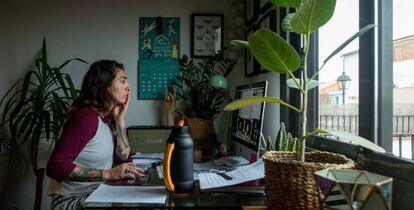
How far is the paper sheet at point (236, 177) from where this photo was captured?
1.18 metres

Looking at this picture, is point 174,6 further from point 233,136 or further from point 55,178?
point 55,178

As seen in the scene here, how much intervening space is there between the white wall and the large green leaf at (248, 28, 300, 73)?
2.09 meters

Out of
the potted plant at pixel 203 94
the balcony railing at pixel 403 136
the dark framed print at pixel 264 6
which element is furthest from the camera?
the potted plant at pixel 203 94

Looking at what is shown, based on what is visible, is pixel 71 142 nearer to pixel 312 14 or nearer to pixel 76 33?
pixel 312 14

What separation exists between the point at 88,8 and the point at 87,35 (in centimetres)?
24

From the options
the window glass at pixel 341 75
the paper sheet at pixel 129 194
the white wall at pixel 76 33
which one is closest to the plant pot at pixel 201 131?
the white wall at pixel 76 33

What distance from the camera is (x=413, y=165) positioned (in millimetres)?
772

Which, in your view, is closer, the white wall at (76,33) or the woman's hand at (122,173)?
the woman's hand at (122,173)

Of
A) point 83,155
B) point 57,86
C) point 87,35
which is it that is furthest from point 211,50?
point 83,155

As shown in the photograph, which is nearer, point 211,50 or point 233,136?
point 233,136

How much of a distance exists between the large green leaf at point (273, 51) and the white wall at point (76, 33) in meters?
2.09

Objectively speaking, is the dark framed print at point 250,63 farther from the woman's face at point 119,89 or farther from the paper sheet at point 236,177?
the paper sheet at point 236,177

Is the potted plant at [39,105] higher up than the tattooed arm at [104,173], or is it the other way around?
the potted plant at [39,105]

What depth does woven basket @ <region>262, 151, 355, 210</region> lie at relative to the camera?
0.80 metres
